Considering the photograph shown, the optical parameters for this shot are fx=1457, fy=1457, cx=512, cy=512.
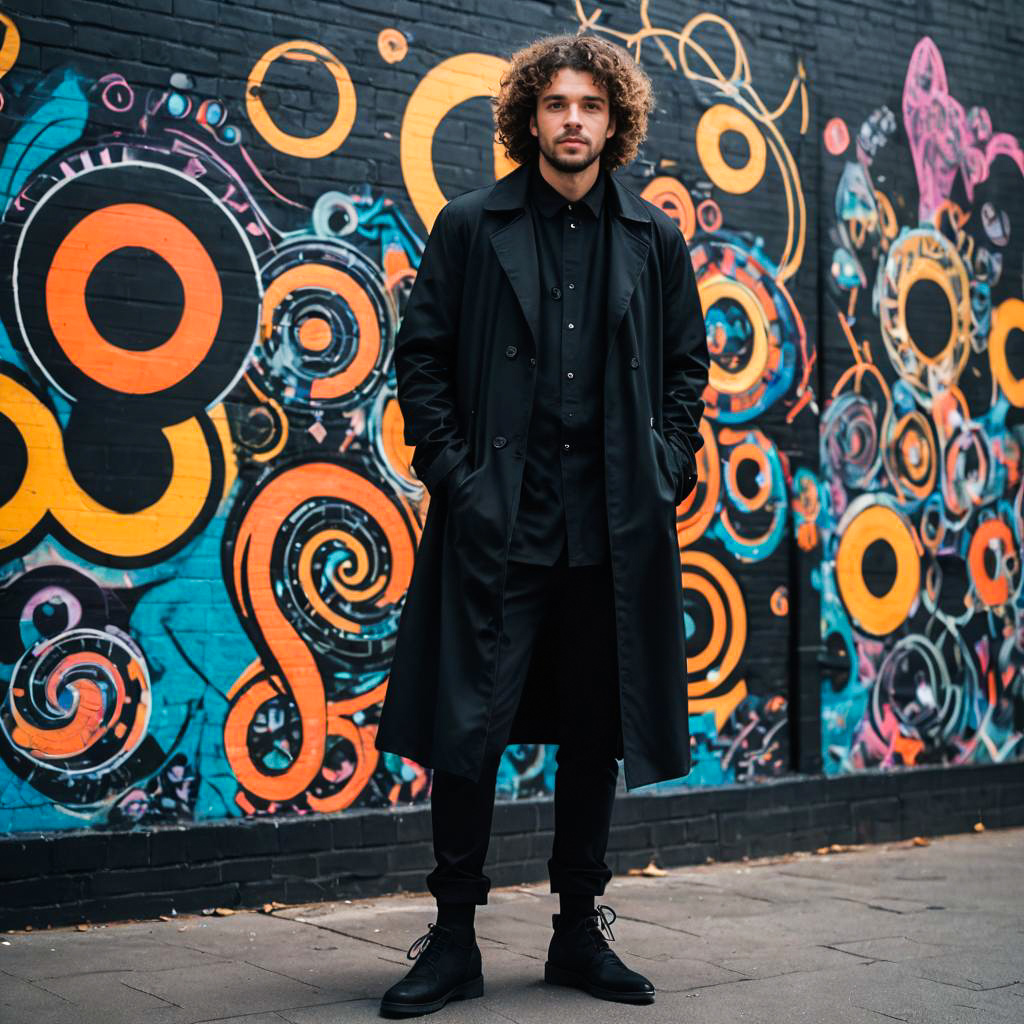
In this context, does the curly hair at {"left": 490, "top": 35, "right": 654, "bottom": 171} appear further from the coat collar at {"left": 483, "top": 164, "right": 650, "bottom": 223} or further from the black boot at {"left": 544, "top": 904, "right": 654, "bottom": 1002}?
the black boot at {"left": 544, "top": 904, "right": 654, "bottom": 1002}

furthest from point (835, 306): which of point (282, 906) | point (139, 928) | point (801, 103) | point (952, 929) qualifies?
point (139, 928)

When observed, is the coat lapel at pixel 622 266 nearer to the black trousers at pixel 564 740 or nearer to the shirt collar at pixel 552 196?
the shirt collar at pixel 552 196

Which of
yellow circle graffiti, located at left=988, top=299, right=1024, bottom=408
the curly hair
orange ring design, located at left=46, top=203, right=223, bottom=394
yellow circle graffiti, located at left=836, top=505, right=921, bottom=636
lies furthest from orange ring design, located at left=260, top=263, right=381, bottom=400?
yellow circle graffiti, located at left=988, top=299, right=1024, bottom=408

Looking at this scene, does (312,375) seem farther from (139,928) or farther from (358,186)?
(139,928)

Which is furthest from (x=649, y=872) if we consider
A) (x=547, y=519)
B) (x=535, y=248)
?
(x=535, y=248)

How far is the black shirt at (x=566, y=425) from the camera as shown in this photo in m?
3.75

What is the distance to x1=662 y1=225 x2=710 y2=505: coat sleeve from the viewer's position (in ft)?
13.1

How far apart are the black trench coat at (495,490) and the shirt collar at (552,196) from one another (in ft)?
0.13

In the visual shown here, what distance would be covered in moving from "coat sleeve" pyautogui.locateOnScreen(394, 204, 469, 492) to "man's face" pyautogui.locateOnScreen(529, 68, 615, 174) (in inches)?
13.0

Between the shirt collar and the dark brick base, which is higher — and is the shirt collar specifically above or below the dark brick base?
above

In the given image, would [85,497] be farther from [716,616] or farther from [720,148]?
[720,148]

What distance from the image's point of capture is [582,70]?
3830 millimetres

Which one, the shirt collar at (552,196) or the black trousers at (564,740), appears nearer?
the black trousers at (564,740)

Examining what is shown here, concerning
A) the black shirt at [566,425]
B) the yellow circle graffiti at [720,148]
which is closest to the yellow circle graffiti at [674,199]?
the yellow circle graffiti at [720,148]
